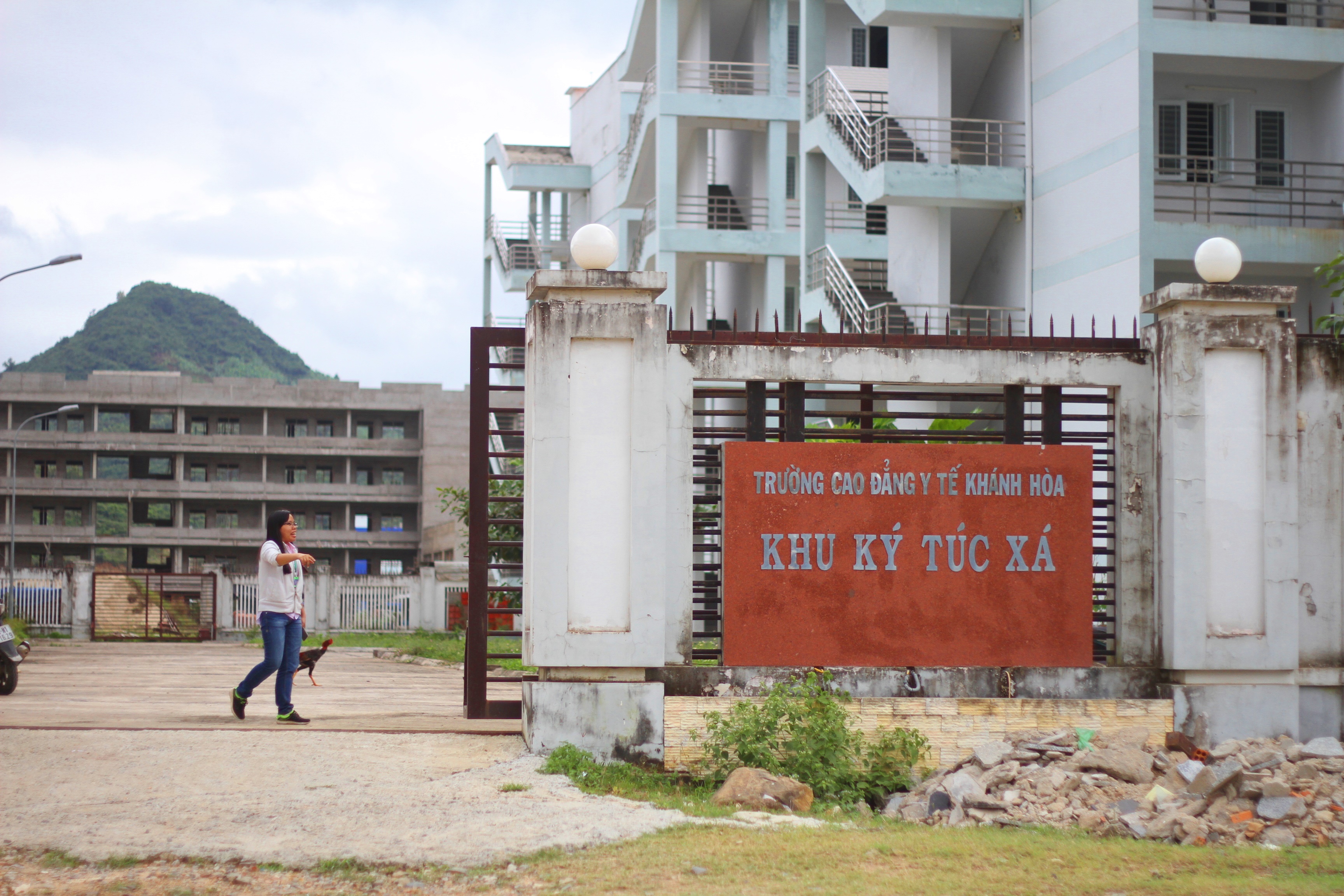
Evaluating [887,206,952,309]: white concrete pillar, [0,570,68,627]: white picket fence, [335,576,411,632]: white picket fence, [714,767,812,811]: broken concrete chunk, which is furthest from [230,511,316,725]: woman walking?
[0,570,68,627]: white picket fence

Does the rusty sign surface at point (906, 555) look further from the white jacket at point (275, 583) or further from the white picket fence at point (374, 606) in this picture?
the white picket fence at point (374, 606)

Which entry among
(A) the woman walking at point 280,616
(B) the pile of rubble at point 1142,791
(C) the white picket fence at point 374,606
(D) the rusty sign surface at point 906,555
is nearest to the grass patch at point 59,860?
(A) the woman walking at point 280,616

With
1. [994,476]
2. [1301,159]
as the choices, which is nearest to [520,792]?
[994,476]

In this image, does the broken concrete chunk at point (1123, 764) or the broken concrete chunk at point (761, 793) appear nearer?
the broken concrete chunk at point (761, 793)

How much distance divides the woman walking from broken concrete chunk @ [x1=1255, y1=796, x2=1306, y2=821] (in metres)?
7.06

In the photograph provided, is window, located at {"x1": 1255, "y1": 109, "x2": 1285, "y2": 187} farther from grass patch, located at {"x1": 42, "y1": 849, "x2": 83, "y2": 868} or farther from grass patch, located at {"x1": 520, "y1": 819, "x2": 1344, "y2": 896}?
grass patch, located at {"x1": 42, "y1": 849, "x2": 83, "y2": 868}

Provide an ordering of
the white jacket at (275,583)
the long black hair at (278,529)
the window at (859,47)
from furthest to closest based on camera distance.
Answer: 1. the window at (859,47)
2. the long black hair at (278,529)
3. the white jacket at (275,583)

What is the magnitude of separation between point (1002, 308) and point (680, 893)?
52.0 ft

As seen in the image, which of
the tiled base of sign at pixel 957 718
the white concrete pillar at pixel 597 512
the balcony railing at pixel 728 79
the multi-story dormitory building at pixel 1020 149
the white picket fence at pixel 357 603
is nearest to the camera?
the white concrete pillar at pixel 597 512

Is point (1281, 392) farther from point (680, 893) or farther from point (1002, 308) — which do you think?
point (1002, 308)

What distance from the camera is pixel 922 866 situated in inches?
274

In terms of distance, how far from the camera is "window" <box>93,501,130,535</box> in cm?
7144

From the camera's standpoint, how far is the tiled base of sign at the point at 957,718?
9281 millimetres

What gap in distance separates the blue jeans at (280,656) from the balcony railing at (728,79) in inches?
891
